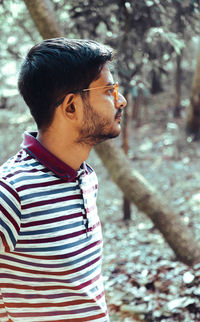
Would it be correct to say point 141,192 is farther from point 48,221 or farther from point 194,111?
point 194,111

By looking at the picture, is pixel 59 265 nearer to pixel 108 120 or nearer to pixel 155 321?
pixel 108 120

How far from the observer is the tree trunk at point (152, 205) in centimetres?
321

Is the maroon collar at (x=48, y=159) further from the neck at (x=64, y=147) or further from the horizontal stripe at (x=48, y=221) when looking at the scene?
the horizontal stripe at (x=48, y=221)

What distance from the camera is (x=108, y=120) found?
1310 millimetres

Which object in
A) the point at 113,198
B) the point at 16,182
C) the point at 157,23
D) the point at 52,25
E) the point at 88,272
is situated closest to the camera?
the point at 16,182

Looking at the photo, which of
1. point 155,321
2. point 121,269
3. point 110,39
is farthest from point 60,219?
point 110,39

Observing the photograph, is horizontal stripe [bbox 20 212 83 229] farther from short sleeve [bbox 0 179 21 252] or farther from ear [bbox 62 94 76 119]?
ear [bbox 62 94 76 119]

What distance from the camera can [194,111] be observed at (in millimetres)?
7605

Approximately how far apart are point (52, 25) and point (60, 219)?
2.23 m

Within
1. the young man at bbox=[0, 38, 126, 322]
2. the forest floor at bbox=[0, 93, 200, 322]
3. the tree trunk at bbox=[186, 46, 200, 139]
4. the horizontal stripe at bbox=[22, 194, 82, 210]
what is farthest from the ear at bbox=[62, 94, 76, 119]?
the tree trunk at bbox=[186, 46, 200, 139]

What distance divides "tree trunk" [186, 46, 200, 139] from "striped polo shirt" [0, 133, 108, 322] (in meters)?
6.43

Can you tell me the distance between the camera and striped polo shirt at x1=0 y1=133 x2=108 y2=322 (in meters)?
1.07

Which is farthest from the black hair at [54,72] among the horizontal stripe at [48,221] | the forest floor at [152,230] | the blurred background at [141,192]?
the forest floor at [152,230]

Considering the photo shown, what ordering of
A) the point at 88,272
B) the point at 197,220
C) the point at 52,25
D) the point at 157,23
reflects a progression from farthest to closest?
1. the point at 197,220
2. the point at 157,23
3. the point at 52,25
4. the point at 88,272
